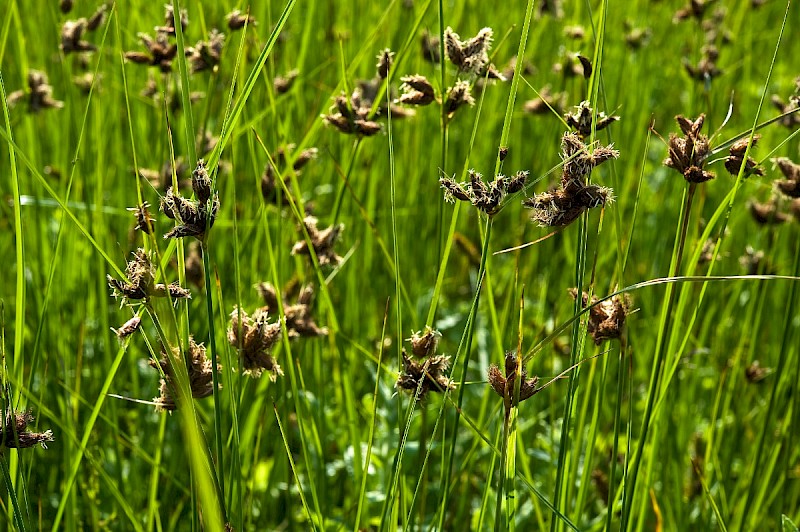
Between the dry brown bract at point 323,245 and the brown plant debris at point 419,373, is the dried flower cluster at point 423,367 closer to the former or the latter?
the brown plant debris at point 419,373

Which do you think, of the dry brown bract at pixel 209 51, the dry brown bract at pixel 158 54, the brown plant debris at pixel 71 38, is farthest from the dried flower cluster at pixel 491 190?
the brown plant debris at pixel 71 38

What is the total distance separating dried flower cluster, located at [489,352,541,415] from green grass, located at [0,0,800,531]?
17 mm

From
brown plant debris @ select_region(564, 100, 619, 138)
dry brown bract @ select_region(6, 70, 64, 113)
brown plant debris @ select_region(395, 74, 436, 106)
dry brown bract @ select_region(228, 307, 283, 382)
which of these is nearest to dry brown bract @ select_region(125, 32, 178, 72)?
dry brown bract @ select_region(6, 70, 64, 113)

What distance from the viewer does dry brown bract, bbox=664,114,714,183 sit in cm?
106

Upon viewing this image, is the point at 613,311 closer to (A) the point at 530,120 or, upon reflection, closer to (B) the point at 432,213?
(B) the point at 432,213

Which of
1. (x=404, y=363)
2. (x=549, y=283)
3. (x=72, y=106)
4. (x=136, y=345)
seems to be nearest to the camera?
(x=404, y=363)

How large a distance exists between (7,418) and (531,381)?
23.3 inches

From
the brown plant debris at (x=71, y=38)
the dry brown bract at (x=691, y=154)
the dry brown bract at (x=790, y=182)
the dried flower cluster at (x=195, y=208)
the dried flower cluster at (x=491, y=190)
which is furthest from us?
the brown plant debris at (x=71, y=38)

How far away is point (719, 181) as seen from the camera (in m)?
3.12

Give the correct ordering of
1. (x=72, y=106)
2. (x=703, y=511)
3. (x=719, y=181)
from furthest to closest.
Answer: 1. (x=719, y=181)
2. (x=72, y=106)
3. (x=703, y=511)

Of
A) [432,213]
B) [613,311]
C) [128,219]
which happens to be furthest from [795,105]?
[128,219]

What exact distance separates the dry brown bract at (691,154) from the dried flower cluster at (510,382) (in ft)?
1.07

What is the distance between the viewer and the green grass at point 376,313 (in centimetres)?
115

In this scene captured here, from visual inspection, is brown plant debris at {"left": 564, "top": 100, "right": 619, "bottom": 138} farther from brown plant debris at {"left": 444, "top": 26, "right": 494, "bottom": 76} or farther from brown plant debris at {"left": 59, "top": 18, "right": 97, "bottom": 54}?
brown plant debris at {"left": 59, "top": 18, "right": 97, "bottom": 54}
